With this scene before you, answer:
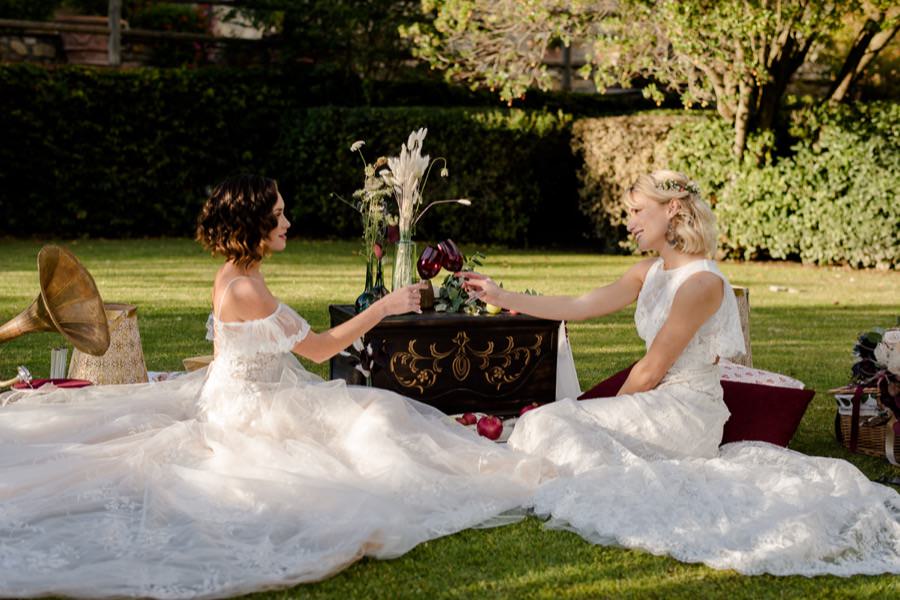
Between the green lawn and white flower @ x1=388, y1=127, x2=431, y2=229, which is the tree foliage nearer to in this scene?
the green lawn

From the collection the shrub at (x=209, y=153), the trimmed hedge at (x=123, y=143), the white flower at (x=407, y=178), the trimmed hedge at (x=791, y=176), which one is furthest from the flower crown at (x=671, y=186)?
the trimmed hedge at (x=123, y=143)

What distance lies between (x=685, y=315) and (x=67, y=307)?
281 cm

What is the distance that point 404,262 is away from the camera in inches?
245

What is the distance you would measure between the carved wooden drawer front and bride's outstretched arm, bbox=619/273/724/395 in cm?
127

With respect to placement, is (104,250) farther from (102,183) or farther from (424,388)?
(424,388)

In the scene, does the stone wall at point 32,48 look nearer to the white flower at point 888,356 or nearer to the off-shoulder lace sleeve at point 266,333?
the off-shoulder lace sleeve at point 266,333

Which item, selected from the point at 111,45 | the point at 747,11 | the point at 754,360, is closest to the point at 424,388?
the point at 754,360

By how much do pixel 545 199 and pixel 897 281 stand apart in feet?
18.4

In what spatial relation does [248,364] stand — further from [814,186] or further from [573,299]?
[814,186]

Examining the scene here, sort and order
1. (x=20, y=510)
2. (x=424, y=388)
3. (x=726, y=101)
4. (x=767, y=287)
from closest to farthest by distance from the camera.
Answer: (x=20, y=510)
(x=424, y=388)
(x=767, y=287)
(x=726, y=101)

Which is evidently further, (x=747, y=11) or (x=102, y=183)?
(x=102, y=183)

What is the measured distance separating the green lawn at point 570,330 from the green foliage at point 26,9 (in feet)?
18.3

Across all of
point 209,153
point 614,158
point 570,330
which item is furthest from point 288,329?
point 209,153

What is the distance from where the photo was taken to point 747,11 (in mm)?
12570
